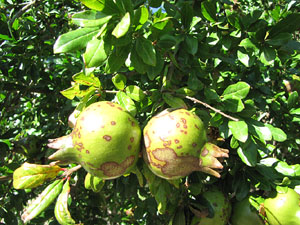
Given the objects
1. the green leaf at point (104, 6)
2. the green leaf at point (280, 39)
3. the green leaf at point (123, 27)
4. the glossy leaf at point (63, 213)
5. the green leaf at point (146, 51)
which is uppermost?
the green leaf at point (104, 6)

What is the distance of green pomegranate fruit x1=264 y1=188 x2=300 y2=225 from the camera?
135cm

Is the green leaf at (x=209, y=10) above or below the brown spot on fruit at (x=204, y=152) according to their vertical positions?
above

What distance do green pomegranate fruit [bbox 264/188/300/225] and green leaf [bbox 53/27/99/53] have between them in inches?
47.4

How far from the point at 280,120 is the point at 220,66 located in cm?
88

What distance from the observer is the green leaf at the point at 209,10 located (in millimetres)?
1442

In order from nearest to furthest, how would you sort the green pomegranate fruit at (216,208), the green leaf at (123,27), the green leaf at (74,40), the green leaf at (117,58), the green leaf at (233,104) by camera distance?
the green leaf at (123,27), the green leaf at (74,40), the green leaf at (117,58), the green leaf at (233,104), the green pomegranate fruit at (216,208)

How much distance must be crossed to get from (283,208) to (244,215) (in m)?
0.19

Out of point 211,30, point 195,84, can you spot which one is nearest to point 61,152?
point 195,84

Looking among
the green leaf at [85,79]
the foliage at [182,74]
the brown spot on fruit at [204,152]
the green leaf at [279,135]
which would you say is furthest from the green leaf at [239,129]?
the green leaf at [85,79]

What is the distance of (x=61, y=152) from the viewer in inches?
41.1

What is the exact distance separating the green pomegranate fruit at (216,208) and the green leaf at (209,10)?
0.97 metres

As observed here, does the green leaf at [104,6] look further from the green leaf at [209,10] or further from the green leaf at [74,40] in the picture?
the green leaf at [209,10]

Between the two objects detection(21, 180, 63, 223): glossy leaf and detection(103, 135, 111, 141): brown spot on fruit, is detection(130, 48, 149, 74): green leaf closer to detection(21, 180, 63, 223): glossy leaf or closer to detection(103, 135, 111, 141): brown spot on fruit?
detection(103, 135, 111, 141): brown spot on fruit

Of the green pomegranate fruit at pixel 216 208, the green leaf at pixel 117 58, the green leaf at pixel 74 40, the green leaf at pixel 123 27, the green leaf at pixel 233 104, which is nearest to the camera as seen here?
the green leaf at pixel 123 27
